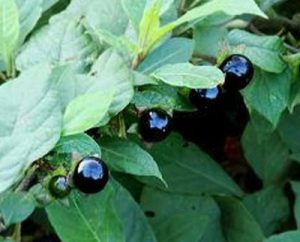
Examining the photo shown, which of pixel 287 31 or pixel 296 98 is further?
pixel 287 31

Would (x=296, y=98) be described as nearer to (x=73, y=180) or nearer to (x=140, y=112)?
(x=140, y=112)

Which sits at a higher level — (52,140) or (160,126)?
(52,140)

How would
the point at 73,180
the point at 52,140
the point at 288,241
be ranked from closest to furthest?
1. the point at 52,140
2. the point at 73,180
3. the point at 288,241

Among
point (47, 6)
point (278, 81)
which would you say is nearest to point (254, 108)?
point (278, 81)

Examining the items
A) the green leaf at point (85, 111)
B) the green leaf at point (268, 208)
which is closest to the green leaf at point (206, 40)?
the green leaf at point (85, 111)

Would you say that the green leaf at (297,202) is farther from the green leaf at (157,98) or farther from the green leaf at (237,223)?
the green leaf at (157,98)

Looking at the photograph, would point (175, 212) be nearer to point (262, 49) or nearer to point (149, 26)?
point (262, 49)

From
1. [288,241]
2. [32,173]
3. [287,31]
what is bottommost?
[288,241]
